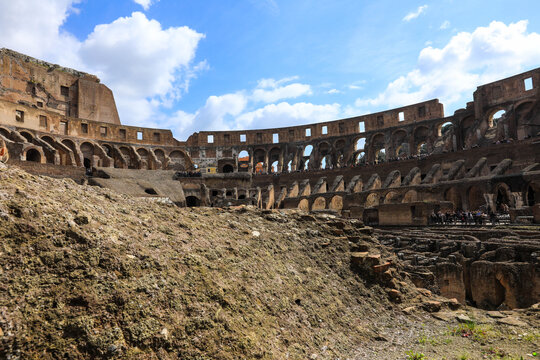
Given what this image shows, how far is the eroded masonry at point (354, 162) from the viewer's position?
13.4 meters

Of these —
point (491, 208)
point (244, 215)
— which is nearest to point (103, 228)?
point (244, 215)

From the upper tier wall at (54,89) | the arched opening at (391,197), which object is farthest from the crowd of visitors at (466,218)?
the upper tier wall at (54,89)

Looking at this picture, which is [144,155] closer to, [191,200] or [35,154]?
[191,200]

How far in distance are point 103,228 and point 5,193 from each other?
1280 mm

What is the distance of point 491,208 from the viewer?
72.7ft

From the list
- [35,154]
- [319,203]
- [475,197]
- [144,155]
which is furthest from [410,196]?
[35,154]

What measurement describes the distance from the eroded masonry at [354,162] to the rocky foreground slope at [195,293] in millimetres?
3363

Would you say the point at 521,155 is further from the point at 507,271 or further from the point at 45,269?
the point at 45,269

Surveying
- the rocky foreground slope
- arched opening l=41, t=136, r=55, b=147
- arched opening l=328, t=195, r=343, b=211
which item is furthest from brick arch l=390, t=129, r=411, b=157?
arched opening l=41, t=136, r=55, b=147

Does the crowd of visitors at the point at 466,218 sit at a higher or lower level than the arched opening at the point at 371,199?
lower

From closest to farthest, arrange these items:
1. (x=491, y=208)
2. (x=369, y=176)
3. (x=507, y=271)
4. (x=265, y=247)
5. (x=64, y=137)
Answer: (x=265, y=247), (x=507, y=271), (x=491, y=208), (x=369, y=176), (x=64, y=137)

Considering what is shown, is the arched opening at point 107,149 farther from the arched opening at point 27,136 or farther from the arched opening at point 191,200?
the arched opening at point 191,200

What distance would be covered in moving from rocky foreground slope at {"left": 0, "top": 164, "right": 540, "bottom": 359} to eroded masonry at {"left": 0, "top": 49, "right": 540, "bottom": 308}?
3363mm

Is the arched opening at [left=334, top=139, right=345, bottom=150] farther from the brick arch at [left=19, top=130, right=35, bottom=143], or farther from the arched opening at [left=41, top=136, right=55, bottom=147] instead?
the brick arch at [left=19, top=130, right=35, bottom=143]
